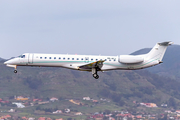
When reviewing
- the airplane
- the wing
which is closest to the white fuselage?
the airplane

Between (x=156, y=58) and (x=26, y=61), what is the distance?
21.8 metres

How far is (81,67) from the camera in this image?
57.6 metres

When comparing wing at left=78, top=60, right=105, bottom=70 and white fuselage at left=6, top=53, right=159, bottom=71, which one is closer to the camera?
wing at left=78, top=60, right=105, bottom=70

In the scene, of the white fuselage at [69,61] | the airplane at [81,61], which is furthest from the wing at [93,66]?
the white fuselage at [69,61]

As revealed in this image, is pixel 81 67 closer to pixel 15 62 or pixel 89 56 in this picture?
pixel 89 56

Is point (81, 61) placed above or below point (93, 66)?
above

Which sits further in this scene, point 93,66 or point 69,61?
point 69,61

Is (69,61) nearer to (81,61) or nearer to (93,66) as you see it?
(81,61)

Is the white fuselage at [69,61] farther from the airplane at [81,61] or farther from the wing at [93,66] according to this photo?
the wing at [93,66]

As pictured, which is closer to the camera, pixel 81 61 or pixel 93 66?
pixel 93 66

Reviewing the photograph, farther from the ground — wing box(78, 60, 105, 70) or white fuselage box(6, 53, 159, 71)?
white fuselage box(6, 53, 159, 71)

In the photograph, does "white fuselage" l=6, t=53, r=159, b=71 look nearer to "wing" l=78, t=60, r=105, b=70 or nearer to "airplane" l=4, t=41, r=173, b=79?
"airplane" l=4, t=41, r=173, b=79

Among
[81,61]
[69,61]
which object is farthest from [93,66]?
[69,61]

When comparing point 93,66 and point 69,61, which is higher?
point 69,61
